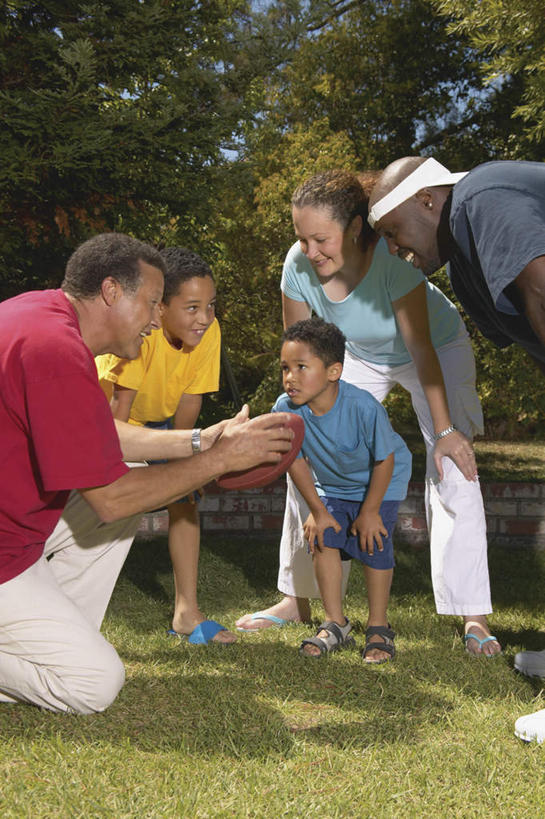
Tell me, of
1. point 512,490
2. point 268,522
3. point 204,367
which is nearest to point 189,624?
point 204,367

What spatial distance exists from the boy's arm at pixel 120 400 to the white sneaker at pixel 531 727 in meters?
1.94

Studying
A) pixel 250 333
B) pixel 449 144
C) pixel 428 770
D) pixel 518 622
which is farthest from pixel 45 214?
pixel 449 144

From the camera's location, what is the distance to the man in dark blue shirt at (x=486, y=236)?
2275 millimetres

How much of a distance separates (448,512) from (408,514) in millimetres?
2289

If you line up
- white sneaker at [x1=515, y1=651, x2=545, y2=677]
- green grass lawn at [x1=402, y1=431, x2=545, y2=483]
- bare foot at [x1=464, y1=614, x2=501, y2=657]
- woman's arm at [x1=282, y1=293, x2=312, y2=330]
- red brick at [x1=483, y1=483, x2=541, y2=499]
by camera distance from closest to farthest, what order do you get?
white sneaker at [x1=515, y1=651, x2=545, y2=677]
bare foot at [x1=464, y1=614, x2=501, y2=657]
woman's arm at [x1=282, y1=293, x2=312, y2=330]
red brick at [x1=483, y1=483, x2=541, y2=499]
green grass lawn at [x1=402, y1=431, x2=545, y2=483]

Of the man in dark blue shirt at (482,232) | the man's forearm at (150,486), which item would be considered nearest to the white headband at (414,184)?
the man in dark blue shirt at (482,232)

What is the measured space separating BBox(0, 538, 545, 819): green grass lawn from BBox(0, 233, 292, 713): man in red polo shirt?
179mm

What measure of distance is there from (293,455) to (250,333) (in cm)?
956

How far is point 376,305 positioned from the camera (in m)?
3.84

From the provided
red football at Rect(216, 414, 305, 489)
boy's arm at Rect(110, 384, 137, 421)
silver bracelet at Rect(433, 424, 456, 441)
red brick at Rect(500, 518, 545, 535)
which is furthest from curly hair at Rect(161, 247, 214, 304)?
red brick at Rect(500, 518, 545, 535)

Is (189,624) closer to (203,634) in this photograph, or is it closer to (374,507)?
(203,634)

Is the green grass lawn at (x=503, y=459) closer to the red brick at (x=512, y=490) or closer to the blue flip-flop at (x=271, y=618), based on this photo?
the red brick at (x=512, y=490)

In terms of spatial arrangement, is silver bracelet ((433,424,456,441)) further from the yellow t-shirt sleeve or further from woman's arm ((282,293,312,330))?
the yellow t-shirt sleeve

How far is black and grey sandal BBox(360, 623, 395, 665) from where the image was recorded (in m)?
3.54
